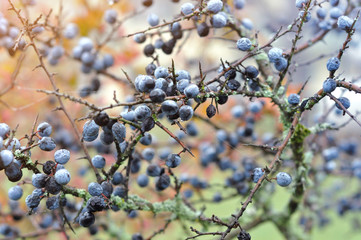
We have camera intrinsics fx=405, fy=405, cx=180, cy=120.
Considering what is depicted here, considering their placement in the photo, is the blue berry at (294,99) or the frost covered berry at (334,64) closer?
the frost covered berry at (334,64)

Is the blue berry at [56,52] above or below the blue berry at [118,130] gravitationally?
above

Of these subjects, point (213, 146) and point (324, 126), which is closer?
point (324, 126)

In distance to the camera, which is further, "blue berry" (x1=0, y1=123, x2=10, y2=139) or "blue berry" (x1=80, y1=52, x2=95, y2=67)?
"blue berry" (x1=80, y1=52, x2=95, y2=67)

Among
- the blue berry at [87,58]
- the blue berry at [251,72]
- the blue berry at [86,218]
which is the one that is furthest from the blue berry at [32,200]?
the blue berry at [87,58]

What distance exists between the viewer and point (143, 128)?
107 centimetres

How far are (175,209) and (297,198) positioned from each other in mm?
569

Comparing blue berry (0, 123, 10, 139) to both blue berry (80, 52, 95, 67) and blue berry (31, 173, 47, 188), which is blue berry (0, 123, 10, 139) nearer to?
blue berry (31, 173, 47, 188)

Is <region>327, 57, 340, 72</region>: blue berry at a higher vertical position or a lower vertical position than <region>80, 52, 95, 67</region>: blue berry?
lower

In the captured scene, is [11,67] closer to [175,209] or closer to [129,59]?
[129,59]

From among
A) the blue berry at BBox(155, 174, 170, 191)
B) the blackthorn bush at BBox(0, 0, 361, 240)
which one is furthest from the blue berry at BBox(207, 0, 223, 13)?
the blue berry at BBox(155, 174, 170, 191)

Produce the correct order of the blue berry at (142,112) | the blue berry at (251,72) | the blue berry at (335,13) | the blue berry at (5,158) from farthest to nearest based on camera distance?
the blue berry at (335,13), the blue berry at (251,72), the blue berry at (142,112), the blue berry at (5,158)

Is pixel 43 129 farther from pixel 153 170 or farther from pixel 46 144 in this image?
pixel 153 170

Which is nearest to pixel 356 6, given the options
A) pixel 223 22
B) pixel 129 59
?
pixel 223 22

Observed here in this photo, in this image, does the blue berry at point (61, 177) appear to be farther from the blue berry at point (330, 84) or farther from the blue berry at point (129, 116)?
the blue berry at point (330, 84)
